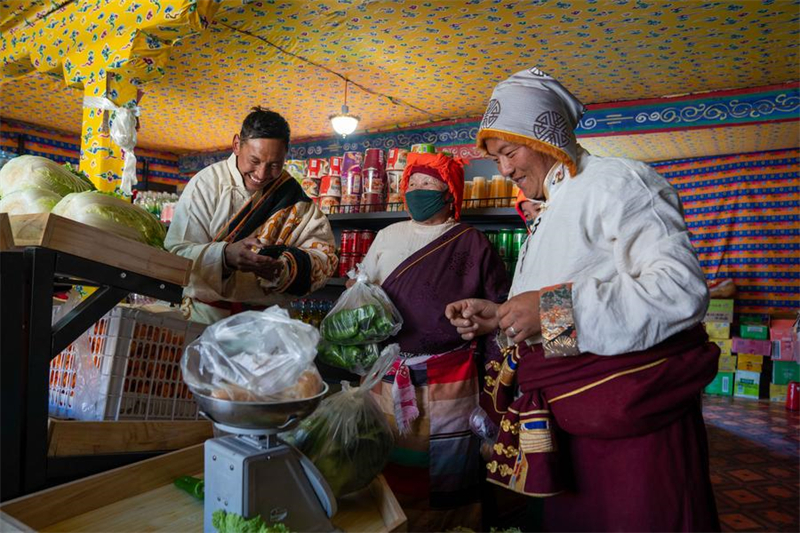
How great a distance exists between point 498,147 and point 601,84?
497 centimetres

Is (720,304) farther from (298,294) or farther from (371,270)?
(298,294)

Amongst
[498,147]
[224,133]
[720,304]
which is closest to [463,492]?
[498,147]

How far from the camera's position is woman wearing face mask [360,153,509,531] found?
7.44ft

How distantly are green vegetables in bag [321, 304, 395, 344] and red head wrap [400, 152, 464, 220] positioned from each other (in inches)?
25.5

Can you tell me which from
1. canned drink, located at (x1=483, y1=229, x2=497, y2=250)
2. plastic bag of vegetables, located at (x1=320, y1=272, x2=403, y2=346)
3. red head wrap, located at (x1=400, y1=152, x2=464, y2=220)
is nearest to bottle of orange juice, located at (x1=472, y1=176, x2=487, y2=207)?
canned drink, located at (x1=483, y1=229, x2=497, y2=250)

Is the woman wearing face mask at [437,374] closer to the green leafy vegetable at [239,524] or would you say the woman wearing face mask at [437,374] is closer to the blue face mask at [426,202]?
the blue face mask at [426,202]

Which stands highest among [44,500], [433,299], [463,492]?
[433,299]

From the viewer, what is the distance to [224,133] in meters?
9.02

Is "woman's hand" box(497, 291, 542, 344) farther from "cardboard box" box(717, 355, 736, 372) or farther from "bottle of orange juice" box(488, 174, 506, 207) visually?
"cardboard box" box(717, 355, 736, 372)

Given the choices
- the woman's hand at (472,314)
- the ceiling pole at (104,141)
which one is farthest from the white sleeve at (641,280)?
the ceiling pole at (104,141)

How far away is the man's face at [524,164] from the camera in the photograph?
4.47ft

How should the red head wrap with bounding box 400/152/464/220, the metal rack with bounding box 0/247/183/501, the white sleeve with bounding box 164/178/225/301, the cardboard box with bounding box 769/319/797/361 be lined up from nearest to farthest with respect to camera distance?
the metal rack with bounding box 0/247/183/501 → the white sleeve with bounding box 164/178/225/301 → the red head wrap with bounding box 400/152/464/220 → the cardboard box with bounding box 769/319/797/361

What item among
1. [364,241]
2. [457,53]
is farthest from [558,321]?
[457,53]

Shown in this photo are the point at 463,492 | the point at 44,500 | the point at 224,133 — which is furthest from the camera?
the point at 224,133
